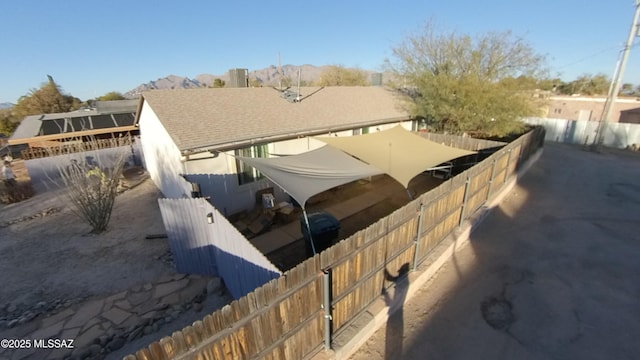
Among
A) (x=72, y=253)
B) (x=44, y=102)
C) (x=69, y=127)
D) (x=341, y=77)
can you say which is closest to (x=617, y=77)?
(x=341, y=77)

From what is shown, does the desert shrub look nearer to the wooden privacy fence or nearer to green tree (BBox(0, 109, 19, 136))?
the wooden privacy fence

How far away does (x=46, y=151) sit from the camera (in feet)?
49.1

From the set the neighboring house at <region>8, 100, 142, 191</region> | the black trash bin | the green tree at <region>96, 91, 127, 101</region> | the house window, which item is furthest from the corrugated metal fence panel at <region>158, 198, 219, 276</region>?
the green tree at <region>96, 91, 127, 101</region>

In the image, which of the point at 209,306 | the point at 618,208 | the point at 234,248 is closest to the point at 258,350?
the point at 234,248

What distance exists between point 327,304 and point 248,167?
6.83 meters

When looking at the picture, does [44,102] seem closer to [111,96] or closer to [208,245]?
[111,96]

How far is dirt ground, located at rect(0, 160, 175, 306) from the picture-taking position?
605 centimetres

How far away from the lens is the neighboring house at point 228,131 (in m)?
8.59

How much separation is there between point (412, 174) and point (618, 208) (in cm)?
807

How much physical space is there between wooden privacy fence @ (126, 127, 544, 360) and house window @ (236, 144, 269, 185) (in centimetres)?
603

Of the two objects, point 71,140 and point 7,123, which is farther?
point 7,123

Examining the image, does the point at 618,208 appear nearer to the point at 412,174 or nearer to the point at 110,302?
the point at 412,174

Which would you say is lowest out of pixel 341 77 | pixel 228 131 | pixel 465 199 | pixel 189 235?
pixel 189 235

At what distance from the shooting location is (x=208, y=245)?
605 centimetres
